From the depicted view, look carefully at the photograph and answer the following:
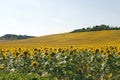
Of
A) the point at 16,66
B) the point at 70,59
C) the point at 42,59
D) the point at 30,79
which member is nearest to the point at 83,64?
the point at 70,59

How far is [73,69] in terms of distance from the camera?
14.6 m

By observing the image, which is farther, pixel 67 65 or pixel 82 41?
pixel 82 41

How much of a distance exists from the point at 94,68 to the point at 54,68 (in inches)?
58.7

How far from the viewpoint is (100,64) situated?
1486 centimetres

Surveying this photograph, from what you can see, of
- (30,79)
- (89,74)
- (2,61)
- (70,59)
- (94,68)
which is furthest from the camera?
(2,61)

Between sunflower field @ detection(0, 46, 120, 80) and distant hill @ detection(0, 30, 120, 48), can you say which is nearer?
sunflower field @ detection(0, 46, 120, 80)

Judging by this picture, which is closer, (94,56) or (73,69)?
(73,69)

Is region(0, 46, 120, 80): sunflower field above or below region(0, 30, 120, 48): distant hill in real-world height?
above

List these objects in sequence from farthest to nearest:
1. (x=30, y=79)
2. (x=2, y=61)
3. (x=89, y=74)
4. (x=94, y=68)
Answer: (x=2, y=61) → (x=94, y=68) → (x=89, y=74) → (x=30, y=79)

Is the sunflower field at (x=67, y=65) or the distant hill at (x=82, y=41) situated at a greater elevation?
the sunflower field at (x=67, y=65)

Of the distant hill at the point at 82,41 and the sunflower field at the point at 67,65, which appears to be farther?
the distant hill at the point at 82,41

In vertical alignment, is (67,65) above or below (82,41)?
above

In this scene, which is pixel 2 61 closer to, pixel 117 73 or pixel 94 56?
pixel 94 56

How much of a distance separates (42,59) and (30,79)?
6.79 metres
